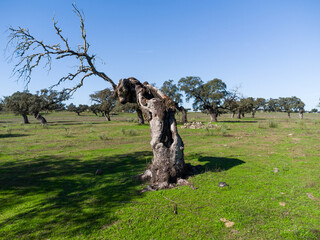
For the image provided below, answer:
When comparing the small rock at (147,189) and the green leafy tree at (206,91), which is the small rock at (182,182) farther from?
the green leafy tree at (206,91)

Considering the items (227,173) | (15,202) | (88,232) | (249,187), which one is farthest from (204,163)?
(15,202)

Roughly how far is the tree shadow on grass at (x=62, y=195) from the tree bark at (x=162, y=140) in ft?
3.50

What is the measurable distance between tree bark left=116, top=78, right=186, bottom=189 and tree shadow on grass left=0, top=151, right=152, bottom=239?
42.0 inches

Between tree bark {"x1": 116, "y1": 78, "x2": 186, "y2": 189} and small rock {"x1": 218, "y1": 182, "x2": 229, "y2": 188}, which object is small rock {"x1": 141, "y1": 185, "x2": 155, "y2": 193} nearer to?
tree bark {"x1": 116, "y1": 78, "x2": 186, "y2": 189}

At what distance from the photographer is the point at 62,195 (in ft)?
21.2

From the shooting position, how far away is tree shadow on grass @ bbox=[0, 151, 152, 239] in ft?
15.3

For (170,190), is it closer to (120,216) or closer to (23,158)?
(120,216)

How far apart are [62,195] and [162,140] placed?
13.8 ft

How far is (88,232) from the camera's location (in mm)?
4398

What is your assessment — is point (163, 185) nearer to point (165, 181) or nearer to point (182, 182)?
point (165, 181)

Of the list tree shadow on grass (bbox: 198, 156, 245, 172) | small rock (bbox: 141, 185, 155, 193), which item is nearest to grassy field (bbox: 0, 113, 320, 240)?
tree shadow on grass (bbox: 198, 156, 245, 172)

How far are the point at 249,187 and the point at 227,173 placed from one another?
1.56 meters

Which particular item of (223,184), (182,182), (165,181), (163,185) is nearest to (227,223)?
(223,184)

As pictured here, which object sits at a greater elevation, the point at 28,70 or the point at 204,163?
the point at 28,70
